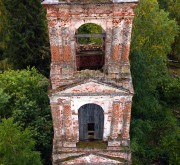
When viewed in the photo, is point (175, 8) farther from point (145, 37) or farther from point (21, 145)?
point (21, 145)

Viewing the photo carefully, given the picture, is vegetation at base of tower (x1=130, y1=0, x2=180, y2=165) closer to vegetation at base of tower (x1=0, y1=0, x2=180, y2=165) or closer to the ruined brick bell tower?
vegetation at base of tower (x1=0, y1=0, x2=180, y2=165)

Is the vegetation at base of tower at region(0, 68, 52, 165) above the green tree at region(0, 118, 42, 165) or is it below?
above

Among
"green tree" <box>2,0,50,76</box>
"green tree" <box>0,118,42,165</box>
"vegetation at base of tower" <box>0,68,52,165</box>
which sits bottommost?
"green tree" <box>0,118,42,165</box>

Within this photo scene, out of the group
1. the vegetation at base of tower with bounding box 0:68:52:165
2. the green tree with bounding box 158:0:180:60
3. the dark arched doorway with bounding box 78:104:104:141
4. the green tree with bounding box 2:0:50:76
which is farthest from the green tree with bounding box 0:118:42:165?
the green tree with bounding box 158:0:180:60

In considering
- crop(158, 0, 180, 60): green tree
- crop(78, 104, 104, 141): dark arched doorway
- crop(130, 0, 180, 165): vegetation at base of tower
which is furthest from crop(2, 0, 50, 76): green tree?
crop(158, 0, 180, 60): green tree

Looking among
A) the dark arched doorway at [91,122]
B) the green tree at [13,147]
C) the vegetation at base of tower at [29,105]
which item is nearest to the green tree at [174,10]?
the vegetation at base of tower at [29,105]

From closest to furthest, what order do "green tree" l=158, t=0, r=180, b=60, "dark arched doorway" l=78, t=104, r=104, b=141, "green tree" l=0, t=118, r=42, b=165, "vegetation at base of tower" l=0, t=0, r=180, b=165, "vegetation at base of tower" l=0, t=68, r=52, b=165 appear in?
"green tree" l=0, t=118, r=42, b=165, "dark arched doorway" l=78, t=104, r=104, b=141, "vegetation at base of tower" l=0, t=68, r=52, b=165, "vegetation at base of tower" l=0, t=0, r=180, b=165, "green tree" l=158, t=0, r=180, b=60

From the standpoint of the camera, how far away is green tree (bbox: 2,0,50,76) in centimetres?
2075

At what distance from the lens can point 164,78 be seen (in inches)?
818

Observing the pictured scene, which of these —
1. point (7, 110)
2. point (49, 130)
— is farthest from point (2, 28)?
point (49, 130)

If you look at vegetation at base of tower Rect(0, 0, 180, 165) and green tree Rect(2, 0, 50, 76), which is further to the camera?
green tree Rect(2, 0, 50, 76)

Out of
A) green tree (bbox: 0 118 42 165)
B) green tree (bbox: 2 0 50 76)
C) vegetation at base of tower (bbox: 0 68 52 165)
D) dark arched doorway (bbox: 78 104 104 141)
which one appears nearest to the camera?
green tree (bbox: 0 118 42 165)

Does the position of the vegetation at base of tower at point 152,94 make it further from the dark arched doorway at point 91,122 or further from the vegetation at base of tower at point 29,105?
the vegetation at base of tower at point 29,105

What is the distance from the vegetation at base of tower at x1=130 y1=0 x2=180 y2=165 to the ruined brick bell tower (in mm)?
2133
